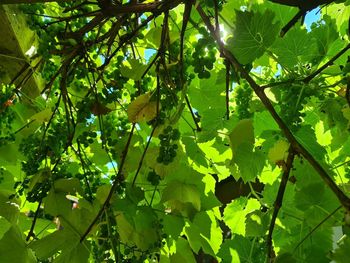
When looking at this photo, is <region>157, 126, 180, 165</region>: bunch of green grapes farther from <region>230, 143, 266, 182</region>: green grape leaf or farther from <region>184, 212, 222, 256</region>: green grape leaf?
<region>184, 212, 222, 256</region>: green grape leaf

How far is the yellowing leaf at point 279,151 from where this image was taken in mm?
1048

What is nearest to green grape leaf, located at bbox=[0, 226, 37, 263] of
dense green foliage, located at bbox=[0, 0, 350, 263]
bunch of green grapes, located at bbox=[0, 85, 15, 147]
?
dense green foliage, located at bbox=[0, 0, 350, 263]

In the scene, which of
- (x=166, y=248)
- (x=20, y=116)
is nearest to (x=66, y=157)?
(x=20, y=116)

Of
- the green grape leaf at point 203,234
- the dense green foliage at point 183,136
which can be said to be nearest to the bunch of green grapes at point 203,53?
the dense green foliage at point 183,136

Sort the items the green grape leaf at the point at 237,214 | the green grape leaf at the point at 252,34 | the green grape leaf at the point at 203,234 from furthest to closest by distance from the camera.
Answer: the green grape leaf at the point at 237,214, the green grape leaf at the point at 203,234, the green grape leaf at the point at 252,34

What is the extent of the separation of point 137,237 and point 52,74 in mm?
444

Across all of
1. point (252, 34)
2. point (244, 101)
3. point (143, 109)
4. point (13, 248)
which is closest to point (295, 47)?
point (252, 34)

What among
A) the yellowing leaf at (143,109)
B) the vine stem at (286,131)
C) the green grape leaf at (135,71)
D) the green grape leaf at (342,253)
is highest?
the green grape leaf at (135,71)

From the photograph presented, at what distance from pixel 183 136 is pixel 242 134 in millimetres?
267

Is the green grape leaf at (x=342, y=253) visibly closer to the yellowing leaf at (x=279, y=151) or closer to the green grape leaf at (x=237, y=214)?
the yellowing leaf at (x=279, y=151)

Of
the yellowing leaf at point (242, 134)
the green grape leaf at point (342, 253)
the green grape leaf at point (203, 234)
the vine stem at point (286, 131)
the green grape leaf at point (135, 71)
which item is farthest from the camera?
the green grape leaf at point (203, 234)

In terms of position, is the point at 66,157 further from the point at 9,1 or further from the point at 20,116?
the point at 9,1

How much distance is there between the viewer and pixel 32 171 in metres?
1.17

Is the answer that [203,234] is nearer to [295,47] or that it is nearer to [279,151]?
[279,151]
